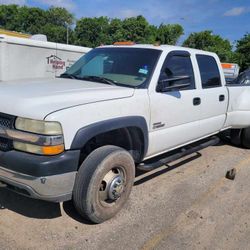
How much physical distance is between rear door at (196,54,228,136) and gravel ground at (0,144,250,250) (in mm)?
955

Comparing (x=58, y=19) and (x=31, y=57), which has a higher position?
(x=58, y=19)

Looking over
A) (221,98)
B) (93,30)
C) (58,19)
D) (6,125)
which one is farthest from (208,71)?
(58,19)

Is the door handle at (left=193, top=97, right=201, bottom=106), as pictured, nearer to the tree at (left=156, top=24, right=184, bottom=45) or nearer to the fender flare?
the fender flare

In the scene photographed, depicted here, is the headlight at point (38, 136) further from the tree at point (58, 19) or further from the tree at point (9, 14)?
the tree at point (9, 14)

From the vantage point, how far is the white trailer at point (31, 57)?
780cm

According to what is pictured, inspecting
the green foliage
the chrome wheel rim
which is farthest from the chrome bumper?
the green foliage

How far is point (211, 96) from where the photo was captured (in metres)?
5.39

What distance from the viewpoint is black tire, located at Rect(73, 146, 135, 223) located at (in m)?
3.38

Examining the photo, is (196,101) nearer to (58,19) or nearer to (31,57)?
(31,57)

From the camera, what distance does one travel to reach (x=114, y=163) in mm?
3621

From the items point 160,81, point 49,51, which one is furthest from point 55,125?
point 49,51

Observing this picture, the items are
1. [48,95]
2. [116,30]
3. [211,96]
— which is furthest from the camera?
[116,30]

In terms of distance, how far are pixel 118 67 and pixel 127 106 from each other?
3.06ft

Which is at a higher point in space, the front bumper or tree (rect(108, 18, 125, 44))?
tree (rect(108, 18, 125, 44))
